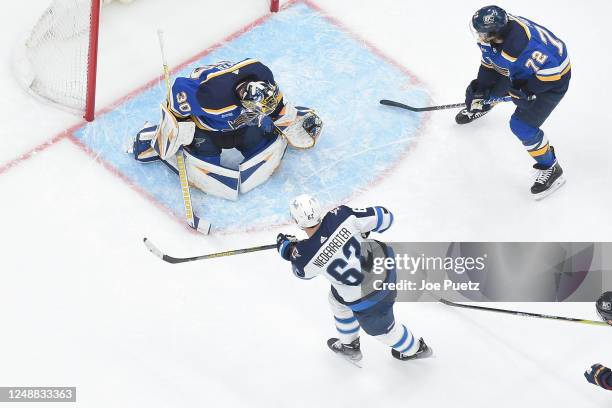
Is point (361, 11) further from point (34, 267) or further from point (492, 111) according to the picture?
point (34, 267)

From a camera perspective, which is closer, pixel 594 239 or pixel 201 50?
pixel 594 239

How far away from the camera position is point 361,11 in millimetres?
5996

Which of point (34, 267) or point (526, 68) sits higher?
point (526, 68)

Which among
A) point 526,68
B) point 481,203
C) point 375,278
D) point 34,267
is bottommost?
point 34,267

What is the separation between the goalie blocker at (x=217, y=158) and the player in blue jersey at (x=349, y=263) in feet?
2.86

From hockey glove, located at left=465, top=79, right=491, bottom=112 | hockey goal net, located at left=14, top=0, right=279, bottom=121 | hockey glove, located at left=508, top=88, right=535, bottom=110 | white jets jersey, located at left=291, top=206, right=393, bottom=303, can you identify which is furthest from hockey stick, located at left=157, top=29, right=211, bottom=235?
hockey glove, located at left=508, top=88, right=535, bottom=110

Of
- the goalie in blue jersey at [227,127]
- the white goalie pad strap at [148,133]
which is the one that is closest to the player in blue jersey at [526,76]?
the goalie in blue jersey at [227,127]

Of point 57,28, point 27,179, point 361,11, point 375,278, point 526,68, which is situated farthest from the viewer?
point 361,11

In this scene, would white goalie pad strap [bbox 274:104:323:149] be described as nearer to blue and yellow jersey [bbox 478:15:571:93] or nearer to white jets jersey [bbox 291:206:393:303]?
blue and yellow jersey [bbox 478:15:571:93]

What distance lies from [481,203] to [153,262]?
1.62 metres

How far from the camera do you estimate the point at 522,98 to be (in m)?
4.83

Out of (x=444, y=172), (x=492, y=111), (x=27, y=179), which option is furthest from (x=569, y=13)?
(x=27, y=179)

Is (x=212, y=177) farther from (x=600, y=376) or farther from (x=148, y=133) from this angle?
(x=600, y=376)

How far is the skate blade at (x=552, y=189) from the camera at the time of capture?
5117mm
